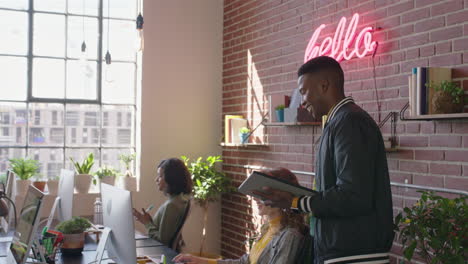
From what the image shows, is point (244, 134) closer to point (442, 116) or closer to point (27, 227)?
point (442, 116)

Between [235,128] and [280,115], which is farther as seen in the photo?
[235,128]

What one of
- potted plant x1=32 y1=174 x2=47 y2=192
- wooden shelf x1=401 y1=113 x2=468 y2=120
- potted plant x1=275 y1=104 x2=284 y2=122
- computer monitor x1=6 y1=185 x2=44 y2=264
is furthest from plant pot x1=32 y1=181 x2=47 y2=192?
wooden shelf x1=401 y1=113 x2=468 y2=120

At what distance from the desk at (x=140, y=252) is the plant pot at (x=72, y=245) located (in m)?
0.03

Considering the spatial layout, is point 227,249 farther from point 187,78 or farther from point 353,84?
point 353,84

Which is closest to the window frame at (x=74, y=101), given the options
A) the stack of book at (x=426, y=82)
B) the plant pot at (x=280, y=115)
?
the plant pot at (x=280, y=115)

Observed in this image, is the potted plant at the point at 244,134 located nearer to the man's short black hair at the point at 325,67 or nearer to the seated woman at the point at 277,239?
the seated woman at the point at 277,239

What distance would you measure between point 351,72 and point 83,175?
274cm

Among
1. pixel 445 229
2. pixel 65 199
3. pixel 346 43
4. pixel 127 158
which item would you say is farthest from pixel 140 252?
pixel 127 158

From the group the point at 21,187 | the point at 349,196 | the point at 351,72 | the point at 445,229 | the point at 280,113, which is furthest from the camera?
the point at 21,187

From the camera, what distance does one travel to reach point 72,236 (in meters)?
3.17

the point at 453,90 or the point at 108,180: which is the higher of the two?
the point at 453,90

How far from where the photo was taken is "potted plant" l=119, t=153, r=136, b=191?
5.34m

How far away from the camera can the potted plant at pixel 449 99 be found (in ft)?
9.59

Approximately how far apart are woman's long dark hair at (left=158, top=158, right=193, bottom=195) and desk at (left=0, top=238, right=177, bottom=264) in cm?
43
